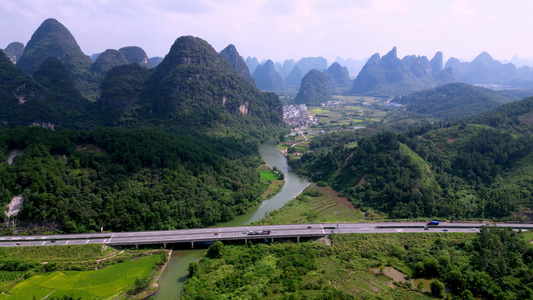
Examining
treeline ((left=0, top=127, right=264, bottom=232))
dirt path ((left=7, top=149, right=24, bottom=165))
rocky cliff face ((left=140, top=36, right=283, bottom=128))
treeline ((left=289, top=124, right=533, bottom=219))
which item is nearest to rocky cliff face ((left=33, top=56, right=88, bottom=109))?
rocky cliff face ((left=140, top=36, right=283, bottom=128))

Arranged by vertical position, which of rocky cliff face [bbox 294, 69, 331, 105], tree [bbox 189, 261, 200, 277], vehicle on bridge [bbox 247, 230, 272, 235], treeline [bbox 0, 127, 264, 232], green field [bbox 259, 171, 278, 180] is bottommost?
tree [bbox 189, 261, 200, 277]

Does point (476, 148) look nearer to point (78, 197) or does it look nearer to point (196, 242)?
point (196, 242)

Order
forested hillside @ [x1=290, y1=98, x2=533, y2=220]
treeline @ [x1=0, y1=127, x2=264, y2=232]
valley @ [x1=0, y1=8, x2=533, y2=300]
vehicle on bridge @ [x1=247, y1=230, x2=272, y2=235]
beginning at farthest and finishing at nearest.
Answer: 1. forested hillside @ [x1=290, y1=98, x2=533, y2=220]
2. treeline @ [x1=0, y1=127, x2=264, y2=232]
3. vehicle on bridge @ [x1=247, y1=230, x2=272, y2=235]
4. valley @ [x1=0, y1=8, x2=533, y2=300]

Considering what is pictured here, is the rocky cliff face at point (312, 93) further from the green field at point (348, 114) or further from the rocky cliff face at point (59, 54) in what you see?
the rocky cliff face at point (59, 54)

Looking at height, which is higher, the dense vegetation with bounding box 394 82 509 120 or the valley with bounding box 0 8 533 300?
the dense vegetation with bounding box 394 82 509 120

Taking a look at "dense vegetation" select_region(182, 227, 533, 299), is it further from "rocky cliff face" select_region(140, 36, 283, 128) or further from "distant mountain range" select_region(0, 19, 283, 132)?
"rocky cliff face" select_region(140, 36, 283, 128)

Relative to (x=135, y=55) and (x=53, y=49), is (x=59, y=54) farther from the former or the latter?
(x=135, y=55)

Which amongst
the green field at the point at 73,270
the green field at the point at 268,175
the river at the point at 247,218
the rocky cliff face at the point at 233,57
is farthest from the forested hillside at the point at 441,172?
the rocky cliff face at the point at 233,57
